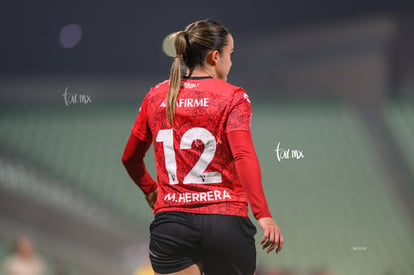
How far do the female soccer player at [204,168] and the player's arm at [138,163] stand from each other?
0.75 feet

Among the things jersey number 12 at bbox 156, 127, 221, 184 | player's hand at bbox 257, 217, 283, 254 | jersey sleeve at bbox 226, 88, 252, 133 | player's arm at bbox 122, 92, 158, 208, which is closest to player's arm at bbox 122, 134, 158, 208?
player's arm at bbox 122, 92, 158, 208

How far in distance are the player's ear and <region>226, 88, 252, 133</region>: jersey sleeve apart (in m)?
0.14

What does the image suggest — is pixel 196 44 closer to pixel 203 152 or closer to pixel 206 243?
pixel 203 152

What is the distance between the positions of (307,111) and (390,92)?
0.58 metres

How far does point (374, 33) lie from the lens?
3.50 metres

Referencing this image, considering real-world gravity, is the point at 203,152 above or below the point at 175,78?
below

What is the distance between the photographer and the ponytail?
1.72m

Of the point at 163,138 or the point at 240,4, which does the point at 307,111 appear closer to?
the point at 240,4

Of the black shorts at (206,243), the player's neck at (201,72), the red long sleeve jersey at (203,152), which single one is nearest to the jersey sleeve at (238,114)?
the red long sleeve jersey at (203,152)

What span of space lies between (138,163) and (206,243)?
22.5 inches

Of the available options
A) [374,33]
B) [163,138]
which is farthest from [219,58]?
[374,33]

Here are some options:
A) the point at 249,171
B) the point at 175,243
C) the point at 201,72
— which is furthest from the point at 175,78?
the point at 175,243

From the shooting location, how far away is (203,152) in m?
1.69

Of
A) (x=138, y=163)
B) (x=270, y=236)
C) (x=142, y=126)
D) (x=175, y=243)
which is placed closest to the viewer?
(x=270, y=236)
